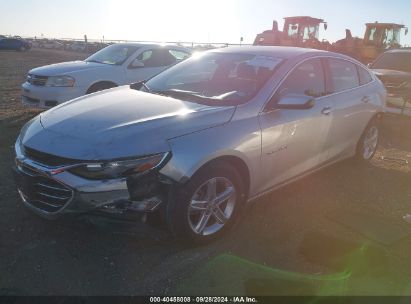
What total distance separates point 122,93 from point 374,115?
11.6 ft

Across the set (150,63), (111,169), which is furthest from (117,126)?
(150,63)

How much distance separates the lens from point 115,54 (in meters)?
8.73

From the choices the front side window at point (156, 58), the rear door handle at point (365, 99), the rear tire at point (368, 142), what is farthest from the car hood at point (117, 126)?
the front side window at point (156, 58)

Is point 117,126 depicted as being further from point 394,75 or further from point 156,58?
point 394,75

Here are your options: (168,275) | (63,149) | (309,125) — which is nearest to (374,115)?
(309,125)

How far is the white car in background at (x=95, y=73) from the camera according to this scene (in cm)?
771

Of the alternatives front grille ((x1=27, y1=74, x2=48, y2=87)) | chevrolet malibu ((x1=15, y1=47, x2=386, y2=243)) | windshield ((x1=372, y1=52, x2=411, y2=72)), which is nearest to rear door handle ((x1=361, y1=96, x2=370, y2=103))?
chevrolet malibu ((x1=15, y1=47, x2=386, y2=243))

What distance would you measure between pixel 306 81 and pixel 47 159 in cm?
278

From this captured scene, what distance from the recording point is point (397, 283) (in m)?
3.20

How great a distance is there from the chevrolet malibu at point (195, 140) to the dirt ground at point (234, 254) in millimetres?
255

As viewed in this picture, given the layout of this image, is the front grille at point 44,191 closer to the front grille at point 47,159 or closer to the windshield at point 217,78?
the front grille at point 47,159

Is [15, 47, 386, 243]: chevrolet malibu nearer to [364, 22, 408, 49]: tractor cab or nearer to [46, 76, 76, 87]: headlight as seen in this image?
[46, 76, 76, 87]: headlight

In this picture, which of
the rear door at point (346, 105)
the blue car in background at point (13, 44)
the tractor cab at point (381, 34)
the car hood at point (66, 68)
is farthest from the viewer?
the blue car in background at point (13, 44)

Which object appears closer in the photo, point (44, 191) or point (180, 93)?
point (44, 191)
